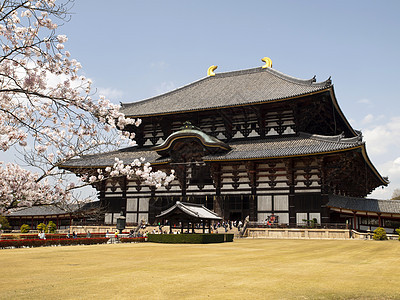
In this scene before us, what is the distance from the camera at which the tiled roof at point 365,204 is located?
34312 mm

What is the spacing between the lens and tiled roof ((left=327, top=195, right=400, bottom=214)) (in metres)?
34.3

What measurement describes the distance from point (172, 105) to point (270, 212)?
1900 cm

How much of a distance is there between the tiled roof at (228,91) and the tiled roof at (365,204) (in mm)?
10720

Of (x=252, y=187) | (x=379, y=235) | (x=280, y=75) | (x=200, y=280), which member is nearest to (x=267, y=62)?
(x=280, y=75)

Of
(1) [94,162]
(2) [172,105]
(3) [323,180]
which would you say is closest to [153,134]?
(2) [172,105]

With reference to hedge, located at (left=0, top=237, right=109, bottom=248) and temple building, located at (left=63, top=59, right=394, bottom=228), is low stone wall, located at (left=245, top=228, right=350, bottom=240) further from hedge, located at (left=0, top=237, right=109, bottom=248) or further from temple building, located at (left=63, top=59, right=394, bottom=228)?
hedge, located at (left=0, top=237, right=109, bottom=248)

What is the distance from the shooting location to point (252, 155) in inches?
1463

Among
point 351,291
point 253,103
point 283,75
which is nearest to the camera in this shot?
point 351,291

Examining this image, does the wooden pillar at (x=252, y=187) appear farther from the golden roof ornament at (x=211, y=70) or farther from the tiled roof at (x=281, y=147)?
the golden roof ornament at (x=211, y=70)

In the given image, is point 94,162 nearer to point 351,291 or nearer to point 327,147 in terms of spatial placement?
point 327,147

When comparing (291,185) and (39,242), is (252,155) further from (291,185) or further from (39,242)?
(39,242)

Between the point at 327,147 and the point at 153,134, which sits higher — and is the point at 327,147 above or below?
below

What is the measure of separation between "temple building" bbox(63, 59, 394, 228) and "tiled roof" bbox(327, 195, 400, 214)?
0.80ft

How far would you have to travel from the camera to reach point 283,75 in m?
47.0
